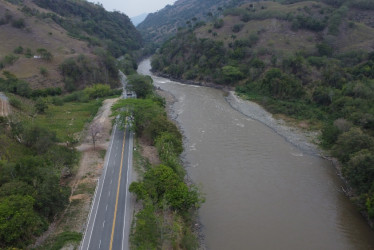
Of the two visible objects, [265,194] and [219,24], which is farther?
[219,24]

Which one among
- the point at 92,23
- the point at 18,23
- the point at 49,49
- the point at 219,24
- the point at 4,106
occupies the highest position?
the point at 18,23

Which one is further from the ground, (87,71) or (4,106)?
(4,106)

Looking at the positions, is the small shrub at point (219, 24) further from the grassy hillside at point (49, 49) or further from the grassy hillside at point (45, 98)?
the grassy hillside at point (49, 49)

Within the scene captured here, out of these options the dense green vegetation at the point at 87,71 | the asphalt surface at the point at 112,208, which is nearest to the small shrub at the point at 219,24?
the dense green vegetation at the point at 87,71

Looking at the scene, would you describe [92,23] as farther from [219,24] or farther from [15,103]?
Answer: [15,103]

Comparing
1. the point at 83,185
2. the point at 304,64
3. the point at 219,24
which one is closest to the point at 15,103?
the point at 83,185

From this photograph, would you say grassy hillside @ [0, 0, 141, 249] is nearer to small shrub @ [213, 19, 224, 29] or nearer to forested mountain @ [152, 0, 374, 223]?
forested mountain @ [152, 0, 374, 223]

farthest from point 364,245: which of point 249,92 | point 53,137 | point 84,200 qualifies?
point 249,92
